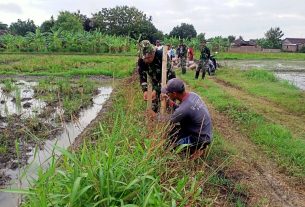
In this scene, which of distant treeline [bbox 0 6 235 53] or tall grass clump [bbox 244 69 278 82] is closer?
tall grass clump [bbox 244 69 278 82]

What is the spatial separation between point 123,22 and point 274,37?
33.5 m

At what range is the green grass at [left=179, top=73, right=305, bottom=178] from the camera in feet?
16.7

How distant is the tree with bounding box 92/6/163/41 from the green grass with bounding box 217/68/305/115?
40.4 metres

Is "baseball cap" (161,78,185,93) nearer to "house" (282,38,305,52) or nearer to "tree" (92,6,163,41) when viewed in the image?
"tree" (92,6,163,41)

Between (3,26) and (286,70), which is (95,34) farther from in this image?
(3,26)

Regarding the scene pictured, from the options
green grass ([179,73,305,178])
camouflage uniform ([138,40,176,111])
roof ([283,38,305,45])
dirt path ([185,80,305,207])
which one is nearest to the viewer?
dirt path ([185,80,305,207])

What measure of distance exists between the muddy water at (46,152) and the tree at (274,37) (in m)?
60.0

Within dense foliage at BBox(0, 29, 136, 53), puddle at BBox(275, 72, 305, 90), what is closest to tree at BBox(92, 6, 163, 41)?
dense foliage at BBox(0, 29, 136, 53)

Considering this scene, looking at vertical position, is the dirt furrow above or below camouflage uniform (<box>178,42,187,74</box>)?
below

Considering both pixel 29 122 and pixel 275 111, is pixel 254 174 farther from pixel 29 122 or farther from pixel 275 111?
pixel 29 122

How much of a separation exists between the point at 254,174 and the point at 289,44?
80.8 metres

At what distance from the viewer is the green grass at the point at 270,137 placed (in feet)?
16.7

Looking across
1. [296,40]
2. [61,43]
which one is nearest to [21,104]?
[61,43]

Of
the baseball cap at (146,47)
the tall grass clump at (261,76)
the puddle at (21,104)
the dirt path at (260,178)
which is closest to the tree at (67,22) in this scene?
the tall grass clump at (261,76)
